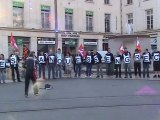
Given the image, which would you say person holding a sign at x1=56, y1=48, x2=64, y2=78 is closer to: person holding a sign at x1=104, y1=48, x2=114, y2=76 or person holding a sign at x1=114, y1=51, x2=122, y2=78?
person holding a sign at x1=104, y1=48, x2=114, y2=76

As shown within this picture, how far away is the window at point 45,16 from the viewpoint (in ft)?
161

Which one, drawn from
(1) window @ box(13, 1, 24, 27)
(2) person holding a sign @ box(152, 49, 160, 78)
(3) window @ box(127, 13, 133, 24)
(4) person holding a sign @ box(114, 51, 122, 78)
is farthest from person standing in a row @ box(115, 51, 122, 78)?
(3) window @ box(127, 13, 133, 24)

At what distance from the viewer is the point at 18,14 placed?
46969 mm

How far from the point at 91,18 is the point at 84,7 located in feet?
6.16

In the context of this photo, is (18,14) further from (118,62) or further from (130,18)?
(118,62)

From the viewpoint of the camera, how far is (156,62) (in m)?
24.2

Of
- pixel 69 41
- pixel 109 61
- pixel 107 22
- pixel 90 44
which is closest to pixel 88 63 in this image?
pixel 109 61

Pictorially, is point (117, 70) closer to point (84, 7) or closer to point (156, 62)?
point (156, 62)

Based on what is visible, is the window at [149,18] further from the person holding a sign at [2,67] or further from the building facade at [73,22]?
the person holding a sign at [2,67]

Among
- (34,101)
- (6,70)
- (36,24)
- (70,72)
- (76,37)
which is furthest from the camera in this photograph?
(76,37)

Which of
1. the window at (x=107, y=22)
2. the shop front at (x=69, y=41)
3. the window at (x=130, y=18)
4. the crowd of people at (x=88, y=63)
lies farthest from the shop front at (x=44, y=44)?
the crowd of people at (x=88, y=63)

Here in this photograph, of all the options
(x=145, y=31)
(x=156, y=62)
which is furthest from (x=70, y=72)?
(x=145, y=31)

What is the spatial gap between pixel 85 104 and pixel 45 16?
36903mm

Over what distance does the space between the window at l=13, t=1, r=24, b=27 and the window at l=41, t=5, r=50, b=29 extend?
2930mm
